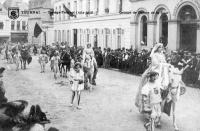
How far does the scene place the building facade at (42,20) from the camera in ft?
177

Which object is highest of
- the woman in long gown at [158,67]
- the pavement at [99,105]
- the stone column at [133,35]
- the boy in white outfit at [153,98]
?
the stone column at [133,35]

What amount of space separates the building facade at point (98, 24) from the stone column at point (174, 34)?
5.64m

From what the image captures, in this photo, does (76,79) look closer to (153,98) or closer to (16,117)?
(153,98)

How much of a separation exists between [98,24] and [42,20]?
67.7 ft

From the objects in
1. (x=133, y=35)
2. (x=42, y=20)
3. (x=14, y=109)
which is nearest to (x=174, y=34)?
(x=133, y=35)

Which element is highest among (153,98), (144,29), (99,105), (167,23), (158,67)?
(167,23)

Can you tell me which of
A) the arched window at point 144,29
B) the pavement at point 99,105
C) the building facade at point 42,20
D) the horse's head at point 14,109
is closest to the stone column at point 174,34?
the arched window at point 144,29

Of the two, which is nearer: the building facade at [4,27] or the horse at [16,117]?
the horse at [16,117]

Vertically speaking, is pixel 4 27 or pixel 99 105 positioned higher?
pixel 4 27

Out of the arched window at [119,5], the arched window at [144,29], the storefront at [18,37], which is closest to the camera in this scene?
the arched window at [144,29]

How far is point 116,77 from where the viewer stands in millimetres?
21297

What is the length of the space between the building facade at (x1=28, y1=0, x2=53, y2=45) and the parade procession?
12010 millimetres

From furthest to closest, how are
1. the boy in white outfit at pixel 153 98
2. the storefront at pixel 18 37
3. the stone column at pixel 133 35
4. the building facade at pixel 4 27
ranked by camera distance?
the storefront at pixel 18 37 → the building facade at pixel 4 27 → the stone column at pixel 133 35 → the boy in white outfit at pixel 153 98

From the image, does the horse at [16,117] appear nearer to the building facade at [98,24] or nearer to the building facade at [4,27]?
the building facade at [98,24]
